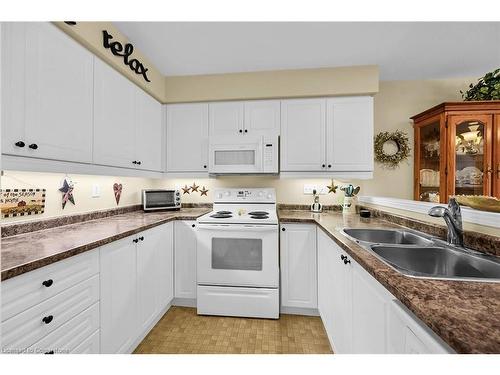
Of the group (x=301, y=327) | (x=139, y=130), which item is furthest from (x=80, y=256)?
(x=301, y=327)

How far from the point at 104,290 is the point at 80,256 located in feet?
1.02

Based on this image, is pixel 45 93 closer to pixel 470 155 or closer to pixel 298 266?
pixel 298 266

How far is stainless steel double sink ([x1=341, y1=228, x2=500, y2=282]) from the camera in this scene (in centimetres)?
96

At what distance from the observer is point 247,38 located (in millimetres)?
1923

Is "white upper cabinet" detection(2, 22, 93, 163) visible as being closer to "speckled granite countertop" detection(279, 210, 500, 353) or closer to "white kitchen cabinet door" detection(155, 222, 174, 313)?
"white kitchen cabinet door" detection(155, 222, 174, 313)

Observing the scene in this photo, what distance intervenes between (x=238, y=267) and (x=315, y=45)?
2.12 metres

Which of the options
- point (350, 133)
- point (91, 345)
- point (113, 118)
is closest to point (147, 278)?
point (91, 345)

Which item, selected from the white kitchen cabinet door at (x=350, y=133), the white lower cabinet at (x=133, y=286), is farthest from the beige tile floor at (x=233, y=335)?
the white kitchen cabinet door at (x=350, y=133)

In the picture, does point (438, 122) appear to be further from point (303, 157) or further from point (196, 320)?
point (196, 320)

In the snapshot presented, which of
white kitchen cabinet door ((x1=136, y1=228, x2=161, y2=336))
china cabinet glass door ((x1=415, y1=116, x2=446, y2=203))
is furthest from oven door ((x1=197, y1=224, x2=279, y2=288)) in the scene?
china cabinet glass door ((x1=415, y1=116, x2=446, y2=203))

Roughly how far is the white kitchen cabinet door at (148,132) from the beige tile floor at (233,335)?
1.48m

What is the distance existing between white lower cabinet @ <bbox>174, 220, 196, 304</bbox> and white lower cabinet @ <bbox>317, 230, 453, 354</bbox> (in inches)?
47.5

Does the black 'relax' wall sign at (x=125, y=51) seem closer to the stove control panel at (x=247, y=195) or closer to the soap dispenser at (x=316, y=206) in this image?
the stove control panel at (x=247, y=195)

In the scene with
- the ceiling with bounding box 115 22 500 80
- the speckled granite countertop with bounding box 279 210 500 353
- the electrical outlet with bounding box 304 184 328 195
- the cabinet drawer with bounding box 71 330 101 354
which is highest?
the ceiling with bounding box 115 22 500 80
